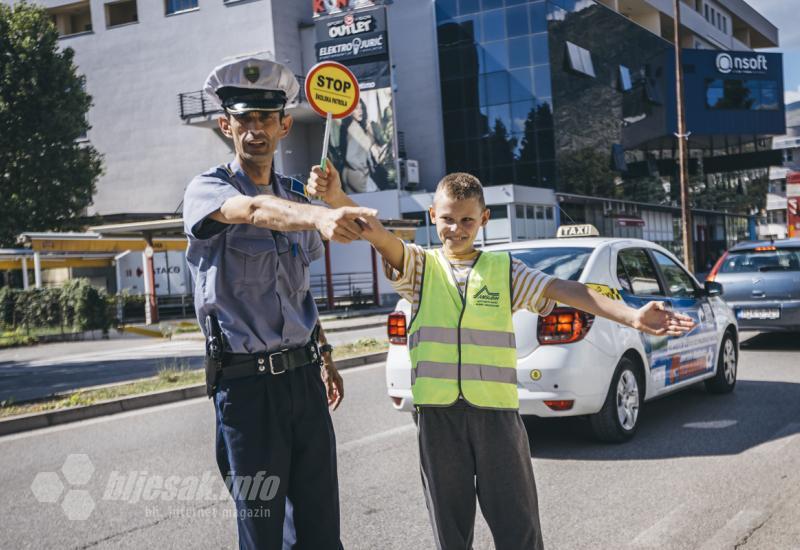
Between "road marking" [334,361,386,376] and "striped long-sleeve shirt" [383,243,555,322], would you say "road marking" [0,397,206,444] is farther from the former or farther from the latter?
"striped long-sleeve shirt" [383,243,555,322]

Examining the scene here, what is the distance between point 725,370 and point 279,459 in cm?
705

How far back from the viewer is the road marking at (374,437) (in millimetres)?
6839

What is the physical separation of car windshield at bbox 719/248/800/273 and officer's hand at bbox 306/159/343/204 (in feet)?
37.5

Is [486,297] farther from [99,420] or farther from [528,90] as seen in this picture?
[528,90]

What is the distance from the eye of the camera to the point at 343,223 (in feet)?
7.27

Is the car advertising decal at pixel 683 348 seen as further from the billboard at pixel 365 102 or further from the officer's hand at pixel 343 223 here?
the billboard at pixel 365 102

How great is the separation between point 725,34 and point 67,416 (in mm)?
73452

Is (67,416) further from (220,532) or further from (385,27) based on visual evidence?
(385,27)

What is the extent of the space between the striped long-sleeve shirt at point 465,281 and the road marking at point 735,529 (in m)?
1.93

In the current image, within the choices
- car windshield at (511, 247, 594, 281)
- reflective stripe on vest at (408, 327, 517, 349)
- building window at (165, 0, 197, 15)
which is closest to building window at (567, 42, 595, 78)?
building window at (165, 0, 197, 15)

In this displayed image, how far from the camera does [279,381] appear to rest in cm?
282

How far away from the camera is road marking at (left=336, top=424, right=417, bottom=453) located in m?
6.84

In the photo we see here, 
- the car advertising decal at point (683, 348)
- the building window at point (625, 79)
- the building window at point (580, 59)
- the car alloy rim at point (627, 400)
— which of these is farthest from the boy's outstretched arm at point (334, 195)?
the building window at point (625, 79)

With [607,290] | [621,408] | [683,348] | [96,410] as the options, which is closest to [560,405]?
[621,408]
